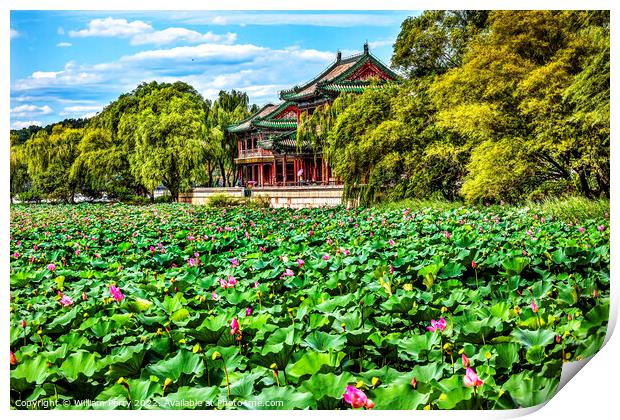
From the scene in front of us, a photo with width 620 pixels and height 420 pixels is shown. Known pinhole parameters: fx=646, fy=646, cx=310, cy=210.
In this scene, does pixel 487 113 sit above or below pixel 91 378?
above

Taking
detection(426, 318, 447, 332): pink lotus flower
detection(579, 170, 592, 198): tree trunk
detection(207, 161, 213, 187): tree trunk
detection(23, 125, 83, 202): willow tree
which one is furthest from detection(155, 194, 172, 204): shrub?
detection(426, 318, 447, 332): pink lotus flower

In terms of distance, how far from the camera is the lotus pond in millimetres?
1707

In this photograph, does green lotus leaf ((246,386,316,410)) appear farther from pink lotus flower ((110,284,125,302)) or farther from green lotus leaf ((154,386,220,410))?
pink lotus flower ((110,284,125,302))

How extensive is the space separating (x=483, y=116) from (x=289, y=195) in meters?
1.52

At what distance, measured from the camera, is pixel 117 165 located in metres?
3.98

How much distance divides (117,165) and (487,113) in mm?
2260

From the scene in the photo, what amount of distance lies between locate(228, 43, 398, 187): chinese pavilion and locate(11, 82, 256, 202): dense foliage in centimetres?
15

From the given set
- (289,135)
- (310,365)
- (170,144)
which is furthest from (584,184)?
(170,144)

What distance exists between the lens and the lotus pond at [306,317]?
1.71 m

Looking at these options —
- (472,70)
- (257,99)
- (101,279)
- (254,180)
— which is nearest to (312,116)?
(254,180)

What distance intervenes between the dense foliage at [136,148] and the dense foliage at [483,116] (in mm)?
937
